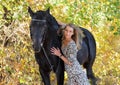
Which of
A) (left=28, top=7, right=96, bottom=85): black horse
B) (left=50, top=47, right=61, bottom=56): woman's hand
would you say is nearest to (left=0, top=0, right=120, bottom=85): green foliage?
(left=28, top=7, right=96, bottom=85): black horse

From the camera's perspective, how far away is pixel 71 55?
5.45 m

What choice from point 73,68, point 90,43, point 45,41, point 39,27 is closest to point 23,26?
point 45,41

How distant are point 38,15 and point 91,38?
2.16 metres

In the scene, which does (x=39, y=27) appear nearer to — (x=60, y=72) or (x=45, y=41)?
(x=45, y=41)

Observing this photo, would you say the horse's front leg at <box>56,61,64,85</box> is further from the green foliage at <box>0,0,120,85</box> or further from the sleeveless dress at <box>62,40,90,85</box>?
the green foliage at <box>0,0,120,85</box>

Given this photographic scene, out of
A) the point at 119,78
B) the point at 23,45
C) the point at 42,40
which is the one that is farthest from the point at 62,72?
the point at 119,78

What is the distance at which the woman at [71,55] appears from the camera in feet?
17.7

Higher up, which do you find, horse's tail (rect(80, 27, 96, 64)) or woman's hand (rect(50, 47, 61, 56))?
woman's hand (rect(50, 47, 61, 56))

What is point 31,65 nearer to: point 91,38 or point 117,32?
point 91,38

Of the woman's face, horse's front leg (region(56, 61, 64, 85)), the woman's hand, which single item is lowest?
horse's front leg (region(56, 61, 64, 85))

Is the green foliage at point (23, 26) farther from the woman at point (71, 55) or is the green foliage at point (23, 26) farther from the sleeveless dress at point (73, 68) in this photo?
the sleeveless dress at point (73, 68)

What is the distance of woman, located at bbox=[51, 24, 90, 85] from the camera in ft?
17.7

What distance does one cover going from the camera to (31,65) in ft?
25.1

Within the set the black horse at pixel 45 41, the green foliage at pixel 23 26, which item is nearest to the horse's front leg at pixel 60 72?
the black horse at pixel 45 41
